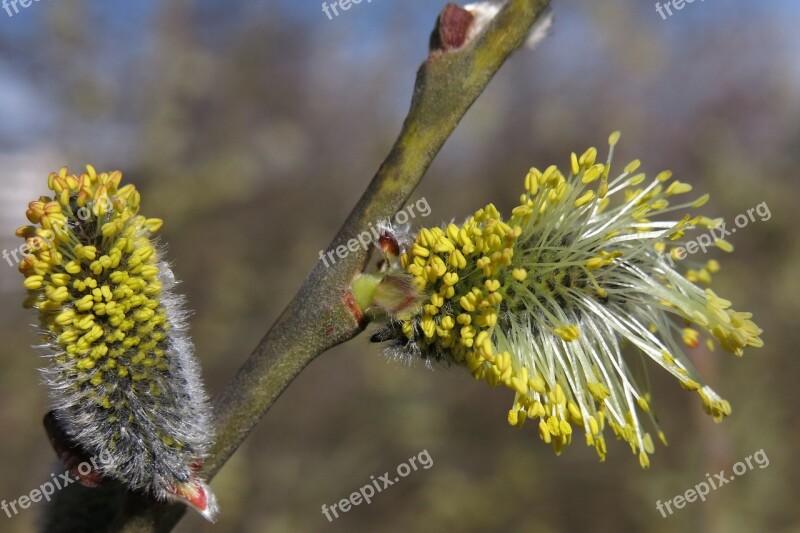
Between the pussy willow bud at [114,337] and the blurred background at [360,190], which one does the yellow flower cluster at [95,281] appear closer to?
the pussy willow bud at [114,337]

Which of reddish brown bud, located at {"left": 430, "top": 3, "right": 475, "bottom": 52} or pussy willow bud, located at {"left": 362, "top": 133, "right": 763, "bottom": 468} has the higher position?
reddish brown bud, located at {"left": 430, "top": 3, "right": 475, "bottom": 52}

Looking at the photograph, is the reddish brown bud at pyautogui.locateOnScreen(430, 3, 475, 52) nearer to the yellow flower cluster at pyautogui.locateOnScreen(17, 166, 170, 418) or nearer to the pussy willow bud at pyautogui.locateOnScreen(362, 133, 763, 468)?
the pussy willow bud at pyautogui.locateOnScreen(362, 133, 763, 468)

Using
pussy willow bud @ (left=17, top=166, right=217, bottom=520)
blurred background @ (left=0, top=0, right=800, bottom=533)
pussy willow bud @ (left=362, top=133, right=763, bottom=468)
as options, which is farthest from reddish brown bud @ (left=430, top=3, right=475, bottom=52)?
blurred background @ (left=0, top=0, right=800, bottom=533)

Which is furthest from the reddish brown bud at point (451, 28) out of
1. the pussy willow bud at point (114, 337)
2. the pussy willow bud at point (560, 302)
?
the pussy willow bud at point (114, 337)

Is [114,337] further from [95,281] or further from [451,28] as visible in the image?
[451,28]

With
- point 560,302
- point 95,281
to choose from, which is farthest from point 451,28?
point 95,281

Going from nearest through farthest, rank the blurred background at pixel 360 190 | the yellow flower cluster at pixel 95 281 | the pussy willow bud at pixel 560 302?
the yellow flower cluster at pixel 95 281
the pussy willow bud at pixel 560 302
the blurred background at pixel 360 190
